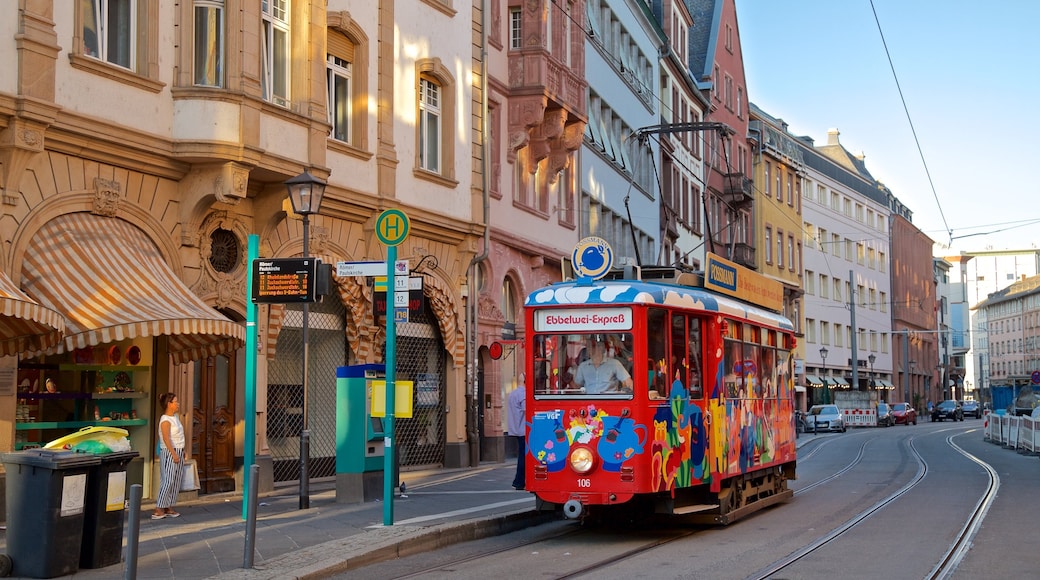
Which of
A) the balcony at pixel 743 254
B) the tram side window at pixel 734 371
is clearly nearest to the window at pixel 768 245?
the balcony at pixel 743 254

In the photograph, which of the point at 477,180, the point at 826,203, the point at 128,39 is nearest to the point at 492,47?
the point at 477,180

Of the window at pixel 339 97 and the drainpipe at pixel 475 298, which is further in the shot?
the drainpipe at pixel 475 298

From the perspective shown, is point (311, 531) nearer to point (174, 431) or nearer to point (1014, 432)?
point (174, 431)

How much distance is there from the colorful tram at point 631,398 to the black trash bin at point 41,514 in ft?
18.0

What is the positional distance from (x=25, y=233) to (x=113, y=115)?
219 centimetres

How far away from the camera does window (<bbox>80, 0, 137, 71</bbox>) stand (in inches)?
658

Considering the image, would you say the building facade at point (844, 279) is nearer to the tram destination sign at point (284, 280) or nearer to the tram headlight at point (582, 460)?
the tram headlight at point (582, 460)

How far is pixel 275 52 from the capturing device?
1994cm

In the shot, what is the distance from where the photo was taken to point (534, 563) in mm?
12719

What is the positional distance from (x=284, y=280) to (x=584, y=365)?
3.55 m

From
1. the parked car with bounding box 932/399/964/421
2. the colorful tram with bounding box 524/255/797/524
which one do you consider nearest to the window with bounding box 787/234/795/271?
the parked car with bounding box 932/399/964/421

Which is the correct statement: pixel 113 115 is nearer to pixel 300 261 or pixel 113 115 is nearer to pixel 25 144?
pixel 25 144

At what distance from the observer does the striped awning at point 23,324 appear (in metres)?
13.5

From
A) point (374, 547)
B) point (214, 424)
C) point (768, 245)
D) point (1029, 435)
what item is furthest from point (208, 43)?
point (768, 245)
